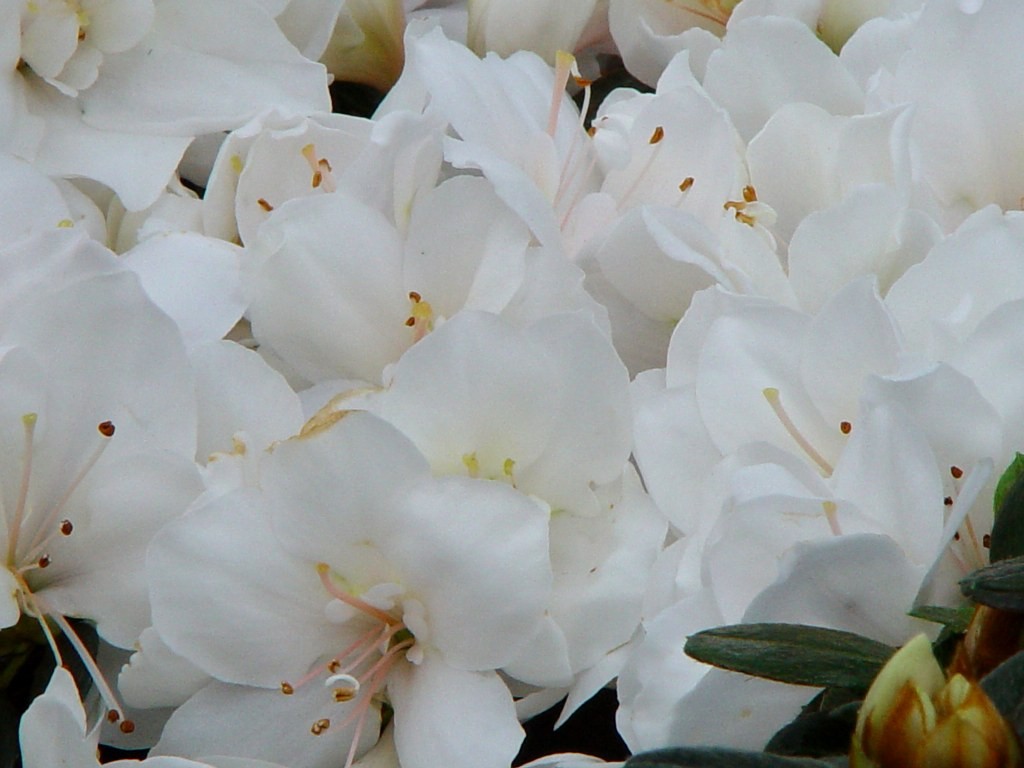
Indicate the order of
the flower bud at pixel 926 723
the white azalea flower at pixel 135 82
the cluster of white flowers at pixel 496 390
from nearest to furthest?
the flower bud at pixel 926 723
the cluster of white flowers at pixel 496 390
the white azalea flower at pixel 135 82

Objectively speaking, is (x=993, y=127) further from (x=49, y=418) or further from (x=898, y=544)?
(x=49, y=418)

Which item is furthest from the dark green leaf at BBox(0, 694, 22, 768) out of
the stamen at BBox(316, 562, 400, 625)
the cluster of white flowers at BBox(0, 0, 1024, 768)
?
the stamen at BBox(316, 562, 400, 625)

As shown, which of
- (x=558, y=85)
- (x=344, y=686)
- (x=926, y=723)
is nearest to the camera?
(x=926, y=723)

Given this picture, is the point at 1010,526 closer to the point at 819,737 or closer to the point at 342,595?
the point at 819,737

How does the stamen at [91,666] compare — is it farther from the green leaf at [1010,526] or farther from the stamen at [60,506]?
the green leaf at [1010,526]

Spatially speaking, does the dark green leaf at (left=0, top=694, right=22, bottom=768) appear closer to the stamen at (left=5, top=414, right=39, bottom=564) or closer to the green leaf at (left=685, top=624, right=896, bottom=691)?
the stamen at (left=5, top=414, right=39, bottom=564)

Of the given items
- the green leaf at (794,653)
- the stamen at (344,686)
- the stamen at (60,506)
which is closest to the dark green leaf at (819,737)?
the green leaf at (794,653)

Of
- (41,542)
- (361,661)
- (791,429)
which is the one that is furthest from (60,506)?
(791,429)
